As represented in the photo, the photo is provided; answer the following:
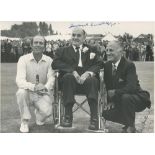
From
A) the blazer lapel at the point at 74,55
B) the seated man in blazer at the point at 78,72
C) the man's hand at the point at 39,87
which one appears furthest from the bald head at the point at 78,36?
the man's hand at the point at 39,87

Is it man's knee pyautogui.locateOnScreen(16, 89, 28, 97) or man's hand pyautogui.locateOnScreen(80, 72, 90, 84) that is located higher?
man's hand pyautogui.locateOnScreen(80, 72, 90, 84)

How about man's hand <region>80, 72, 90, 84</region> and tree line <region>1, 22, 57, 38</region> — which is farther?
tree line <region>1, 22, 57, 38</region>

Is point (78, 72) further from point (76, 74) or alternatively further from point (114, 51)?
point (114, 51)

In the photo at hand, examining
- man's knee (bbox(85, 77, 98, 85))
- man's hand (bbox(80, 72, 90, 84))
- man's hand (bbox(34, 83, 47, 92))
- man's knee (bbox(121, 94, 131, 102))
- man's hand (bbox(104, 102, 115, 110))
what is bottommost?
man's hand (bbox(104, 102, 115, 110))

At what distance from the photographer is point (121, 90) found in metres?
4.86

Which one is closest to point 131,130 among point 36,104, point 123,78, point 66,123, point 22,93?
point 123,78

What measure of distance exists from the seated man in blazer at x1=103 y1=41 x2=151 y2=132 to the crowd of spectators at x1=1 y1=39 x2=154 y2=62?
126mm

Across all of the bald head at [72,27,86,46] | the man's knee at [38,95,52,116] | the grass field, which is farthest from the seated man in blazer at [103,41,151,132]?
the man's knee at [38,95,52,116]

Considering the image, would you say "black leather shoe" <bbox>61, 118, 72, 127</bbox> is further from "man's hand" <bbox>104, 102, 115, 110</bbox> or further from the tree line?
the tree line

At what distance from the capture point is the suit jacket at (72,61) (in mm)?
4912

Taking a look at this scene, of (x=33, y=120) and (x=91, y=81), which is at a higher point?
(x=91, y=81)

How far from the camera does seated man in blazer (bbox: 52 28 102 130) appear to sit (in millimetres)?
4777

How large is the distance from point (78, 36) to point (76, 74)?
0.58 m

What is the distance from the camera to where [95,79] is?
15.7ft
